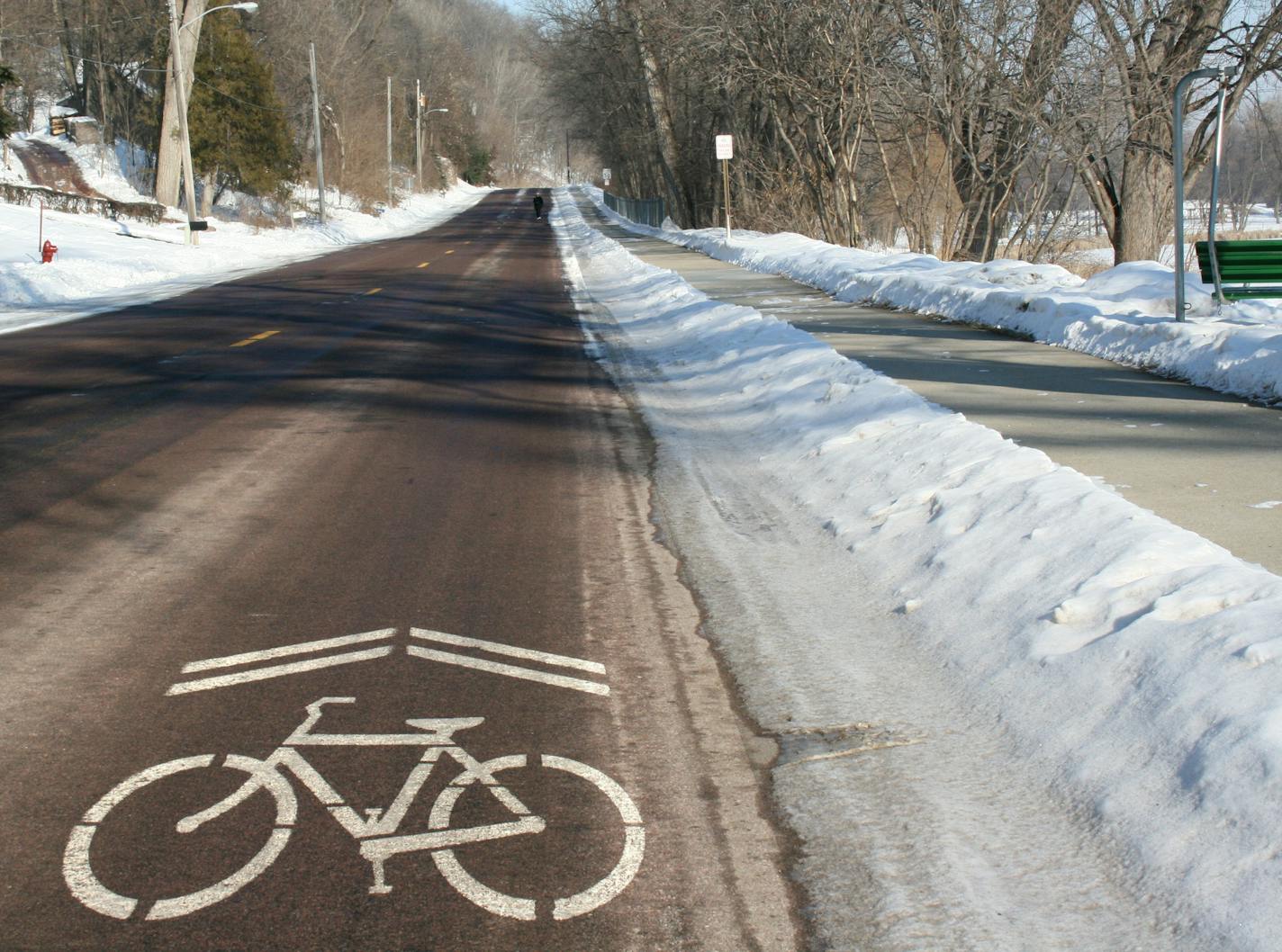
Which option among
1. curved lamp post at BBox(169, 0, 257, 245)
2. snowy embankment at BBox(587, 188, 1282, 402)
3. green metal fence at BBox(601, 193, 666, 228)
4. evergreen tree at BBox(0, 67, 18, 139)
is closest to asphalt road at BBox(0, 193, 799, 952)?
snowy embankment at BBox(587, 188, 1282, 402)

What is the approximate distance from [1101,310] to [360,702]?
10.1 m

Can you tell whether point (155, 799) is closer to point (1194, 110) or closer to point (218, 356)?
point (218, 356)

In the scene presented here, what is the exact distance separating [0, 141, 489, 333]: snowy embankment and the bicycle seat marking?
15.7m

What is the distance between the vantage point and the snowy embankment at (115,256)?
75.1ft

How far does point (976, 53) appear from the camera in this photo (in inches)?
992

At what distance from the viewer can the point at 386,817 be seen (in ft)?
12.3

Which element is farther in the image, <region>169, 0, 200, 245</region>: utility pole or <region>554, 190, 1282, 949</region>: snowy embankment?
<region>169, 0, 200, 245</region>: utility pole

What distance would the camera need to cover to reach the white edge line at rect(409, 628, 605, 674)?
5012 mm

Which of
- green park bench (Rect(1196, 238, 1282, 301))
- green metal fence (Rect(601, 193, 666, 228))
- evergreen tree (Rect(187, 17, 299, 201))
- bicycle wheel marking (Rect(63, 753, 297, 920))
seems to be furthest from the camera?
green metal fence (Rect(601, 193, 666, 228))

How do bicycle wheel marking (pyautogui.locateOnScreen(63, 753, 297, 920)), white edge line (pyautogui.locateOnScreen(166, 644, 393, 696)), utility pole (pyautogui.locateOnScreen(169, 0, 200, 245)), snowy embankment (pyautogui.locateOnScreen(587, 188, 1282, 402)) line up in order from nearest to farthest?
bicycle wheel marking (pyautogui.locateOnScreen(63, 753, 297, 920))
white edge line (pyautogui.locateOnScreen(166, 644, 393, 696))
snowy embankment (pyautogui.locateOnScreen(587, 188, 1282, 402))
utility pole (pyautogui.locateOnScreen(169, 0, 200, 245))

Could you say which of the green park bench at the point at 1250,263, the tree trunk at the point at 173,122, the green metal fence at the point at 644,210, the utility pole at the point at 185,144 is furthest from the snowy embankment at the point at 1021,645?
the green metal fence at the point at 644,210

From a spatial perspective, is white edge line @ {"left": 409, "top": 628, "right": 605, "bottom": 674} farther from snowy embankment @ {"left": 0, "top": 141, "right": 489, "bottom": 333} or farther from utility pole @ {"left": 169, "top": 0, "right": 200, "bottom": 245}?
utility pole @ {"left": 169, "top": 0, "right": 200, "bottom": 245}

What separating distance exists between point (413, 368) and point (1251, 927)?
1126 cm

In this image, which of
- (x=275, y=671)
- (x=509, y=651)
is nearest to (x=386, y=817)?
(x=275, y=671)
